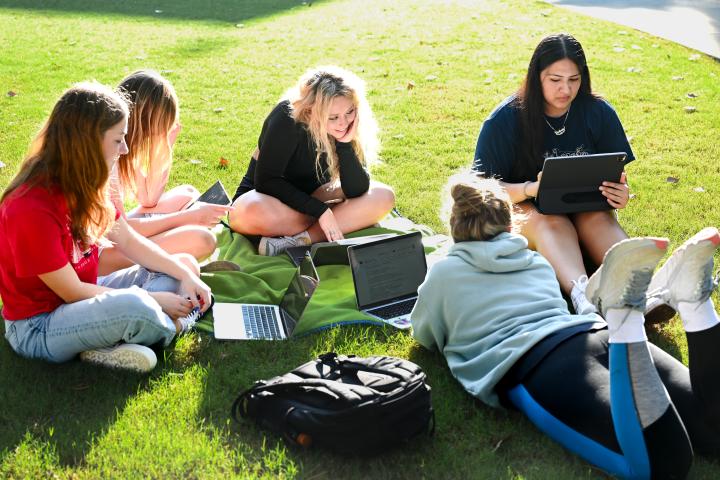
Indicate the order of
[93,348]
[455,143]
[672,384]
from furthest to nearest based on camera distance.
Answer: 1. [455,143]
2. [93,348]
3. [672,384]

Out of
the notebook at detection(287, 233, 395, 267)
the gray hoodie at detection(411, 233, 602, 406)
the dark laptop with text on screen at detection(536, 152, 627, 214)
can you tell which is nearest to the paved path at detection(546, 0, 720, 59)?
the dark laptop with text on screen at detection(536, 152, 627, 214)

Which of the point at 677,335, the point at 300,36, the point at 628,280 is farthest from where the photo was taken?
the point at 300,36

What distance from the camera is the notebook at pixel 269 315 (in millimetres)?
3867

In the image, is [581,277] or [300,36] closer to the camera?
[581,277]

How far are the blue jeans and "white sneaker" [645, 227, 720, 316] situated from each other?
6.38 feet

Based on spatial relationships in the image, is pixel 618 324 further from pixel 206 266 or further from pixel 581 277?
pixel 206 266

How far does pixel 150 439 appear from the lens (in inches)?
120

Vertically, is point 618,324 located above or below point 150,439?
above

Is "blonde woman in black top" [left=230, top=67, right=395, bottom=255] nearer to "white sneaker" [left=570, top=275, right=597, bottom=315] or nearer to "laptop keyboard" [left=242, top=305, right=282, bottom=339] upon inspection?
"laptop keyboard" [left=242, top=305, right=282, bottom=339]

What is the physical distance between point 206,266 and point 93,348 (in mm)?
1074

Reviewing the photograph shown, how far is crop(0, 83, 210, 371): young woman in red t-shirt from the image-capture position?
324 cm

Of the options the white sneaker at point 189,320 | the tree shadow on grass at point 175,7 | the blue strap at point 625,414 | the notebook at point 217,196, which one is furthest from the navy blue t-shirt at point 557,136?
the tree shadow on grass at point 175,7

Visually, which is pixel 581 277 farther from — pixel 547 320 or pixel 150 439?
pixel 150 439

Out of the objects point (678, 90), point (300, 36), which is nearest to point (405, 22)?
point (300, 36)
